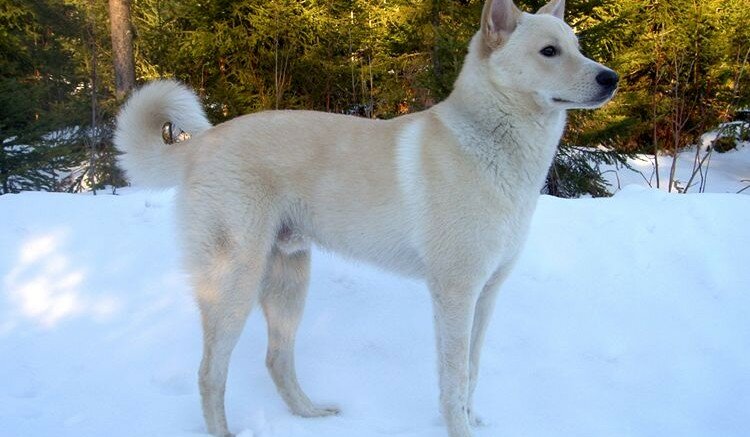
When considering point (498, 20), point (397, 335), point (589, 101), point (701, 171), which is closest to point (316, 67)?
point (701, 171)

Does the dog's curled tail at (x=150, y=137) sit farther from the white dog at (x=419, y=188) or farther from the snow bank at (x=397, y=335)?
the snow bank at (x=397, y=335)

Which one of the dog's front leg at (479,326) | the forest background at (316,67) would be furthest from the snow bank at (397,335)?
the forest background at (316,67)

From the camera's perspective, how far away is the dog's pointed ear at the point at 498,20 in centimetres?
240

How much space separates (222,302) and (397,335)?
1115 millimetres

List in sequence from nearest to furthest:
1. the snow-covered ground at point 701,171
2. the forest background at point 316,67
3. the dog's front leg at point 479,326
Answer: the dog's front leg at point 479,326
the forest background at point 316,67
the snow-covered ground at point 701,171

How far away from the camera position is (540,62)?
7.84 feet

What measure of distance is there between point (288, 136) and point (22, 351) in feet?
5.81

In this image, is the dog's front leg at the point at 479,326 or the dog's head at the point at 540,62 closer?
the dog's head at the point at 540,62

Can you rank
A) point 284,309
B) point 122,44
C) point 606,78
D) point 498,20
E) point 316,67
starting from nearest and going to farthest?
point 606,78, point 498,20, point 284,309, point 122,44, point 316,67

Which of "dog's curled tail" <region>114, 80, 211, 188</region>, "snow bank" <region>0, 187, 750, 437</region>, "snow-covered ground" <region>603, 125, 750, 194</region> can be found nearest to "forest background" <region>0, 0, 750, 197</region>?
"snow-covered ground" <region>603, 125, 750, 194</region>

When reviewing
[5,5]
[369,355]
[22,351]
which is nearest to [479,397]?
[369,355]

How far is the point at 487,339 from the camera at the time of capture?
321 centimetres

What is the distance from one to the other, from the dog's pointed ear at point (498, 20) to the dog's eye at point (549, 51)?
0.15 metres

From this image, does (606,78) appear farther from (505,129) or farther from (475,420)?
(475,420)
